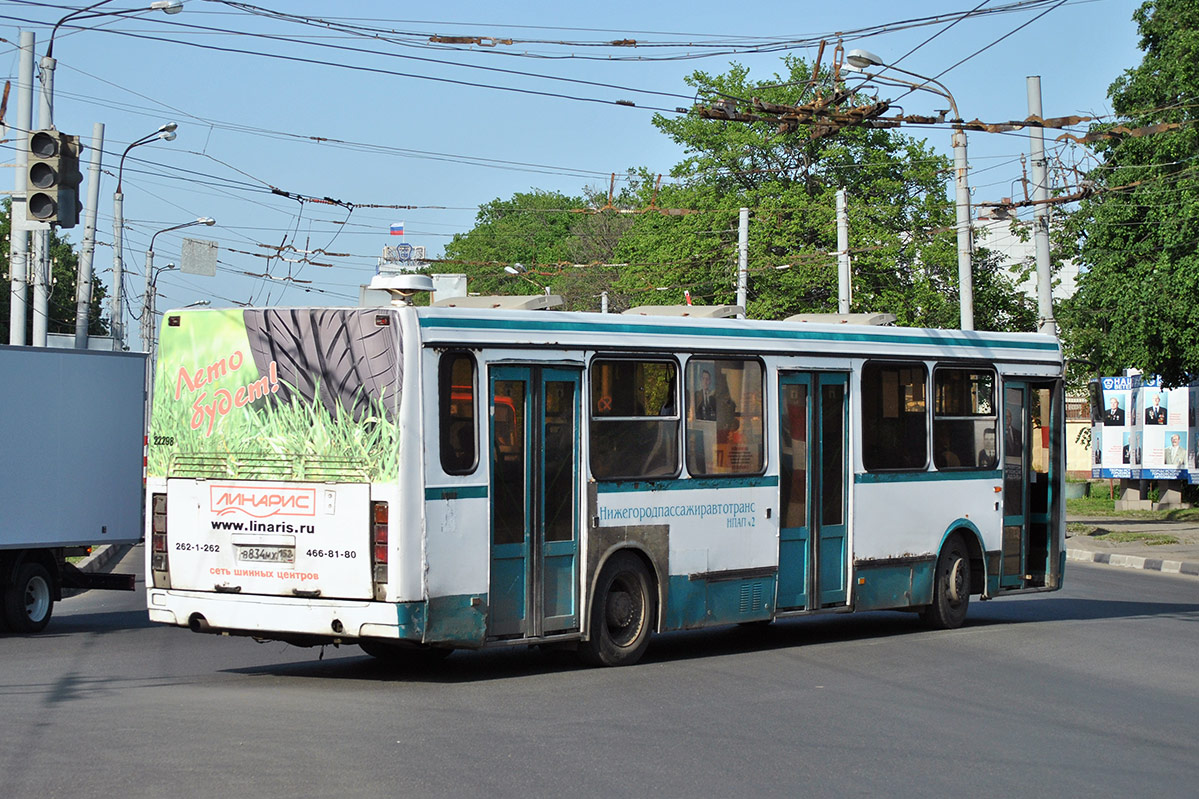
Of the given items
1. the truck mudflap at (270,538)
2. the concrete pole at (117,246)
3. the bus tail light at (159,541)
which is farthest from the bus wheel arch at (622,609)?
the concrete pole at (117,246)

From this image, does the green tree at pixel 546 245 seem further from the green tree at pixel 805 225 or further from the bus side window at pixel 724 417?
the bus side window at pixel 724 417

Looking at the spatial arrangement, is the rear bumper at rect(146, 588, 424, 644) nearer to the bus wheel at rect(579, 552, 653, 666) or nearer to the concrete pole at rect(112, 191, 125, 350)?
the bus wheel at rect(579, 552, 653, 666)

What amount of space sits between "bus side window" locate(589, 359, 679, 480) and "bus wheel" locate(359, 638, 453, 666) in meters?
2.00

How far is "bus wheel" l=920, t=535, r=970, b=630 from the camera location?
15062mm

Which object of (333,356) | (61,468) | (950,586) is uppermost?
(333,356)

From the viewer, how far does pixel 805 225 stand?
51.0 m

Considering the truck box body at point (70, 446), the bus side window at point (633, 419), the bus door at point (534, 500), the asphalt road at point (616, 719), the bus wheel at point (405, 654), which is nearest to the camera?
the asphalt road at point (616, 719)

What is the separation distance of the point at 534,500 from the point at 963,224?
17.9 meters

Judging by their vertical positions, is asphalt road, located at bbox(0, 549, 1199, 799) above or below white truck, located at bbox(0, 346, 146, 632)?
below

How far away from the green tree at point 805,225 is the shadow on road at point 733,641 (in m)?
31.8

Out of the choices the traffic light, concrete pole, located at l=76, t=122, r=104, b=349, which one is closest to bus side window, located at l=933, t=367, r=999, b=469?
the traffic light

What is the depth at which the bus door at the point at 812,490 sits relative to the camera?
13.4 metres

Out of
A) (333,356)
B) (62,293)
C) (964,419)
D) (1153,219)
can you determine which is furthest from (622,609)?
(62,293)

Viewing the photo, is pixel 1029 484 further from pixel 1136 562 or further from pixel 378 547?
pixel 1136 562
